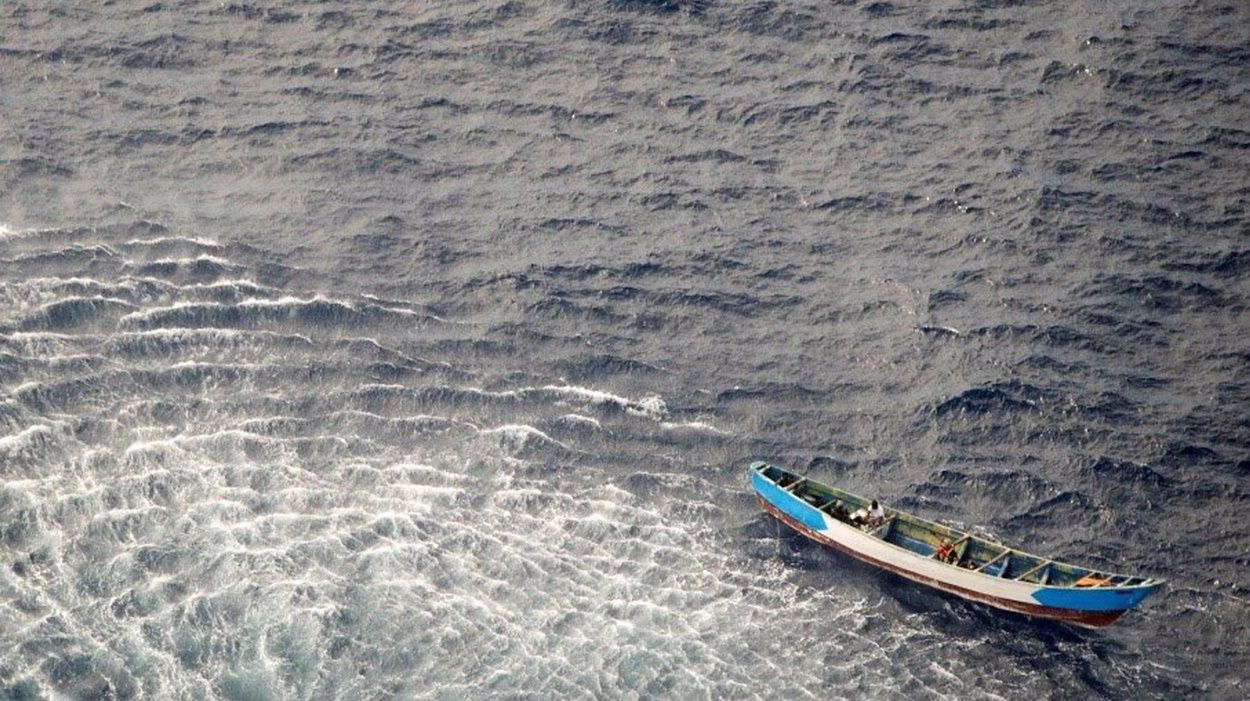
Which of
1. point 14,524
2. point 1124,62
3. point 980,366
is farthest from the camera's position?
point 1124,62

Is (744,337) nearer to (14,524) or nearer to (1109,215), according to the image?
(1109,215)

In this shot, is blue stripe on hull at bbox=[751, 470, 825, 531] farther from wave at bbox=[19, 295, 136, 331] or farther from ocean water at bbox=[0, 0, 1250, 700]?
wave at bbox=[19, 295, 136, 331]

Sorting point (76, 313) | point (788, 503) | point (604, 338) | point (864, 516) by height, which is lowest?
point (864, 516)

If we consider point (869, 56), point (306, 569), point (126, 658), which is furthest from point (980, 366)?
point (126, 658)

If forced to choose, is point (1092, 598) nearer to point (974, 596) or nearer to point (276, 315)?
point (974, 596)

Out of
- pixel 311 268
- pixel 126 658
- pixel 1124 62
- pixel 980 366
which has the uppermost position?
pixel 1124 62

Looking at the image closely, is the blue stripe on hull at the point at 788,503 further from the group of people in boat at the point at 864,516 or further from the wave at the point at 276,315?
the wave at the point at 276,315

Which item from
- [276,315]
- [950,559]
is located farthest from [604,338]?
[950,559]

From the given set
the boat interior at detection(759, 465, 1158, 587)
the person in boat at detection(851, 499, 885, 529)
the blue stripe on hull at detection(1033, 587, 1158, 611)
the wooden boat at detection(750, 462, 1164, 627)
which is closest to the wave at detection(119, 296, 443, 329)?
the wooden boat at detection(750, 462, 1164, 627)
